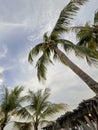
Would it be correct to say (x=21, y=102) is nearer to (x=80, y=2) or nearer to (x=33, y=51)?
(x=33, y=51)

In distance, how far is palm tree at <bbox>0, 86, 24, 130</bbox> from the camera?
71.0 ft

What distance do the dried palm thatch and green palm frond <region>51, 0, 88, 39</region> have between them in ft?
18.1

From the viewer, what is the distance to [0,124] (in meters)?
21.3

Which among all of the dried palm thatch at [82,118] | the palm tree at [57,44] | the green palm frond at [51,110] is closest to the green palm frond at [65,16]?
the palm tree at [57,44]

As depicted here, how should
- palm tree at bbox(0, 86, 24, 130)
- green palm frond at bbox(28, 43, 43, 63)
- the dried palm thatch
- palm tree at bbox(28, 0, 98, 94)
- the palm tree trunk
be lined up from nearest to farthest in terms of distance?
the dried palm thatch < the palm tree trunk < palm tree at bbox(28, 0, 98, 94) < green palm frond at bbox(28, 43, 43, 63) < palm tree at bbox(0, 86, 24, 130)

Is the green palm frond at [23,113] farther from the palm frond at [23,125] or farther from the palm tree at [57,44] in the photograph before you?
the palm tree at [57,44]

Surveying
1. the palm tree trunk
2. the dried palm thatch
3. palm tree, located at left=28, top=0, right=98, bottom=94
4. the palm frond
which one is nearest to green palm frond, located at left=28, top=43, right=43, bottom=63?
palm tree, located at left=28, top=0, right=98, bottom=94

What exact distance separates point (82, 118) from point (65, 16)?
21.3 feet

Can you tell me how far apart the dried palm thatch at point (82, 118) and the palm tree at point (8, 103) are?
1089cm

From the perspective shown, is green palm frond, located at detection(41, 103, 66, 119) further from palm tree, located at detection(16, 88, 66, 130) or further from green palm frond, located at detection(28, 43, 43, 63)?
green palm frond, located at detection(28, 43, 43, 63)

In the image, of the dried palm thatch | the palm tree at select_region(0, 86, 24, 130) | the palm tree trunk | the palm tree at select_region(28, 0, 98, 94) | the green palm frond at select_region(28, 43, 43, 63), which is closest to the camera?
the dried palm thatch

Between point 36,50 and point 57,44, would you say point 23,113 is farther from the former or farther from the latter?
point 57,44

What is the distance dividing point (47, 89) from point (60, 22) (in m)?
10.9

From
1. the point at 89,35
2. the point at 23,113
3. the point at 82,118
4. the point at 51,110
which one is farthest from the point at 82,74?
the point at 23,113
